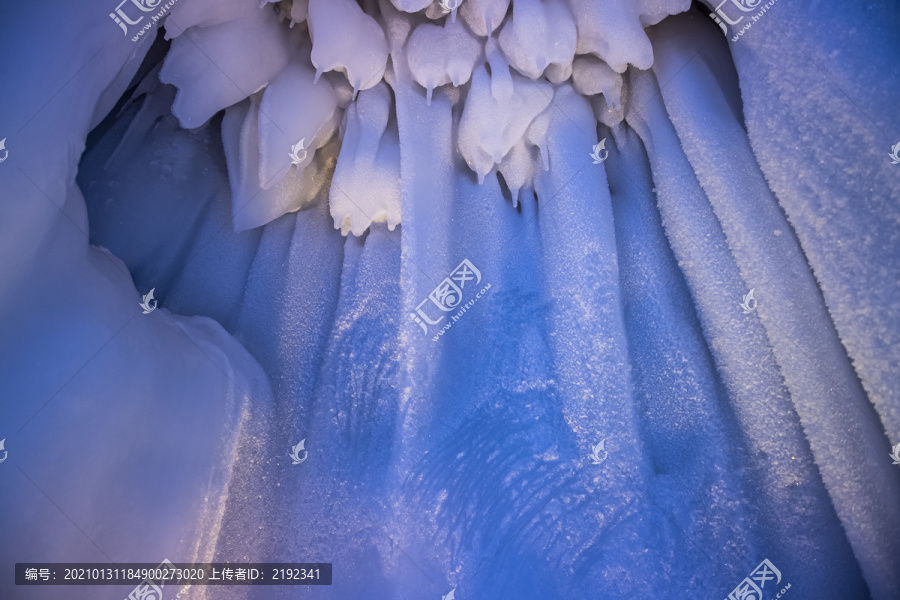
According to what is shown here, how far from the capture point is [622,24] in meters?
1.08

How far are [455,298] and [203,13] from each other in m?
0.80

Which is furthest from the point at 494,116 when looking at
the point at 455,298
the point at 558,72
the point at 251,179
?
the point at 251,179

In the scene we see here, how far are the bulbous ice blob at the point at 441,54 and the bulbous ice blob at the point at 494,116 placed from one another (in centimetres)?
5

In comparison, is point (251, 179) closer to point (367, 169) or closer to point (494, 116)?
point (367, 169)

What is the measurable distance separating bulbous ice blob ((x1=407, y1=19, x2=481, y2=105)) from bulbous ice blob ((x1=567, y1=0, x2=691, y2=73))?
0.78 feet

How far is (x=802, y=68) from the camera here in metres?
0.93

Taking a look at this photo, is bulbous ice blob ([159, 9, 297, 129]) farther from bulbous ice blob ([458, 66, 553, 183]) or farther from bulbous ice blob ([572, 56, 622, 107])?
bulbous ice blob ([572, 56, 622, 107])

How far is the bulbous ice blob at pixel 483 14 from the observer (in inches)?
43.6

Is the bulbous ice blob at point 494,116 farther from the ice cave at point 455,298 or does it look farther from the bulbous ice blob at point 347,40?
the bulbous ice blob at point 347,40

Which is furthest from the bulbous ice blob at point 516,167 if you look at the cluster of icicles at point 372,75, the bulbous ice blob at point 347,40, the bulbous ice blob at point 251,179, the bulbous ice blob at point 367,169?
the bulbous ice blob at point 251,179

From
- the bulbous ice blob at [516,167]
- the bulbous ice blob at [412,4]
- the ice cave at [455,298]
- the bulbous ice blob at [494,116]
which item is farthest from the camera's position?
the bulbous ice blob at [516,167]

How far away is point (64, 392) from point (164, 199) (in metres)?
0.56

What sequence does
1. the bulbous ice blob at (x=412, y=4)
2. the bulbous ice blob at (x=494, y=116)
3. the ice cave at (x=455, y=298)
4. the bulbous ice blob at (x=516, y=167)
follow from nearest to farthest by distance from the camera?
the ice cave at (x=455, y=298), the bulbous ice blob at (x=412, y=4), the bulbous ice blob at (x=494, y=116), the bulbous ice blob at (x=516, y=167)

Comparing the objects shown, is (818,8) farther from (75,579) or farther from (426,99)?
(75,579)
